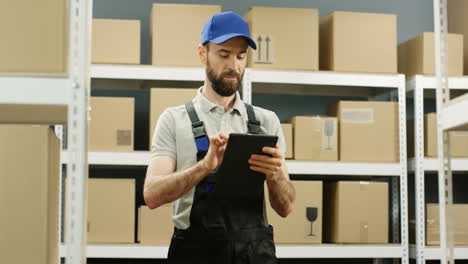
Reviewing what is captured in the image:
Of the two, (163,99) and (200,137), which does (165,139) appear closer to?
(200,137)

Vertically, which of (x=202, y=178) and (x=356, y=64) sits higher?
(x=356, y=64)

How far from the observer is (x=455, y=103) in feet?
6.81

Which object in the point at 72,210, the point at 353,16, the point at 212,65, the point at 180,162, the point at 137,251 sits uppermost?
the point at 353,16

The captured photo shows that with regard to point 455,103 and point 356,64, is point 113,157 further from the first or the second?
point 455,103

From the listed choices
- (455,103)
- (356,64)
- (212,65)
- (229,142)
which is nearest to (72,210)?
(229,142)

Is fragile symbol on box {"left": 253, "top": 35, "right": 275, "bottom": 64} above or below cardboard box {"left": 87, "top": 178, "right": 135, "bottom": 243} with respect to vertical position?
above

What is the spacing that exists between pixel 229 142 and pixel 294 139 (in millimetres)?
2058

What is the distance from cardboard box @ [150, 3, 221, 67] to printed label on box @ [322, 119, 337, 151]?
843 millimetres

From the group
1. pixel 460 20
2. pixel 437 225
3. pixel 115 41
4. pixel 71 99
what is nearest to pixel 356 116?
pixel 437 225

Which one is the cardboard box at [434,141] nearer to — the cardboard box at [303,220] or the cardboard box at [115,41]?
the cardboard box at [303,220]

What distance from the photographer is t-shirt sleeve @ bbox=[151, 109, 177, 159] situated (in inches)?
85.7

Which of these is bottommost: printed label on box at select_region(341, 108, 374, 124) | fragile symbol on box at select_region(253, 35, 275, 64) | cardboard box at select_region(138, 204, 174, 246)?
cardboard box at select_region(138, 204, 174, 246)

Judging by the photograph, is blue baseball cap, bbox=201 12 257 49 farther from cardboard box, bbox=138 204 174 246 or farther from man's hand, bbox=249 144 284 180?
cardboard box, bbox=138 204 174 246

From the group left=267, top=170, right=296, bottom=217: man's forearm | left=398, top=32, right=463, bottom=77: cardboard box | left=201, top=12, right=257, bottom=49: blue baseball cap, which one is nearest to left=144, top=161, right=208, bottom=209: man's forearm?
left=267, top=170, right=296, bottom=217: man's forearm
